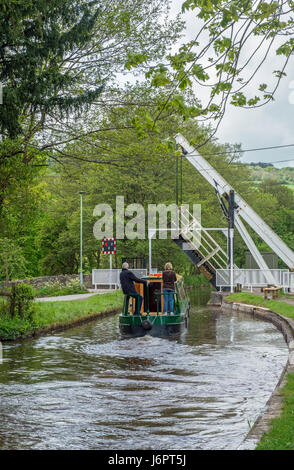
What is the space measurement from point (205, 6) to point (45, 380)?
310 inches

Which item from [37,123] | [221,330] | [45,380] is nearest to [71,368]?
[45,380]

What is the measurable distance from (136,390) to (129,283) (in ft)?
25.0

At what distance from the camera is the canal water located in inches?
328

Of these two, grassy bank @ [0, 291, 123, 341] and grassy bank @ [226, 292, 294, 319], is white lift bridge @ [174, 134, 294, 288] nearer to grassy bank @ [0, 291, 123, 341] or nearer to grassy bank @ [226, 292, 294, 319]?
grassy bank @ [226, 292, 294, 319]

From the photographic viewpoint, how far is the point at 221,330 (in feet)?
69.0

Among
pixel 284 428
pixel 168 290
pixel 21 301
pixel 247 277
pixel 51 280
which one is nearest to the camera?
pixel 284 428

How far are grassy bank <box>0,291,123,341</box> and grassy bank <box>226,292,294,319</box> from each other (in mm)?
6161

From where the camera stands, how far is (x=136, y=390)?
11.4 meters

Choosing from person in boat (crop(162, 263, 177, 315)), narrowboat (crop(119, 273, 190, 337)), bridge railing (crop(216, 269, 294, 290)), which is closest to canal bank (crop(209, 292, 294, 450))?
narrowboat (crop(119, 273, 190, 337))

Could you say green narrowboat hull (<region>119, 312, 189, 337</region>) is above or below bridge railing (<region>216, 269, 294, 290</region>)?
below

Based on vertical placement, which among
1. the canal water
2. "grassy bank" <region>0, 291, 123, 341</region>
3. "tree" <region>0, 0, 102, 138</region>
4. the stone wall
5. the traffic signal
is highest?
"tree" <region>0, 0, 102, 138</region>

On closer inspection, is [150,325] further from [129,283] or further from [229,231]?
[229,231]

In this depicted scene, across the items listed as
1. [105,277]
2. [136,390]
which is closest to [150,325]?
[136,390]

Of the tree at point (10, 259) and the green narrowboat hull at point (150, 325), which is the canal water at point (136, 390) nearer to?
the green narrowboat hull at point (150, 325)
